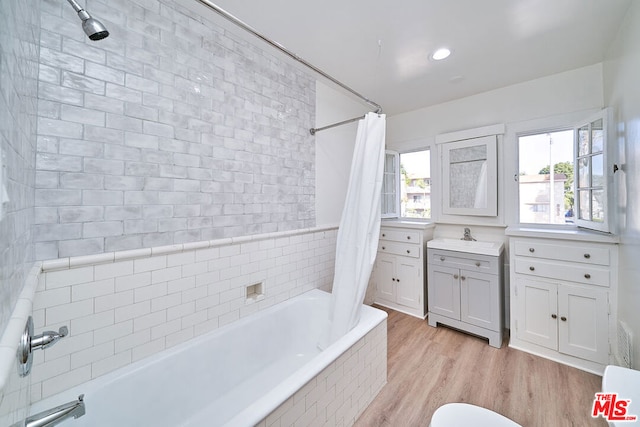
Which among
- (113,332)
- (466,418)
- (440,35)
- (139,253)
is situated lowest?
(466,418)

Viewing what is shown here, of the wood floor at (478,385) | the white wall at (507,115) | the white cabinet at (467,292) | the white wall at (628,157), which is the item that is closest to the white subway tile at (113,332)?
the wood floor at (478,385)

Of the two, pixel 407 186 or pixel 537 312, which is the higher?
A: pixel 407 186

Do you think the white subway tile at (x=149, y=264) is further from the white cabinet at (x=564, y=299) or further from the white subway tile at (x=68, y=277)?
the white cabinet at (x=564, y=299)

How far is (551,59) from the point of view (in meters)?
2.00

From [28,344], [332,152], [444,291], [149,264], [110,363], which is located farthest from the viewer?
[332,152]

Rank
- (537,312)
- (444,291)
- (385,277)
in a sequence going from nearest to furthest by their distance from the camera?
(537,312)
(444,291)
(385,277)

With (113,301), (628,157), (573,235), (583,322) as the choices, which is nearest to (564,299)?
(583,322)

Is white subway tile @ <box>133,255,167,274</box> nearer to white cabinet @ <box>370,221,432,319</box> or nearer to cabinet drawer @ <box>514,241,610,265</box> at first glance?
white cabinet @ <box>370,221,432,319</box>

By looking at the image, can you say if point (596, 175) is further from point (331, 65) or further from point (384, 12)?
point (331, 65)

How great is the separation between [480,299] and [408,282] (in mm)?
708

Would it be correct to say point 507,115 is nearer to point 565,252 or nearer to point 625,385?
point 565,252

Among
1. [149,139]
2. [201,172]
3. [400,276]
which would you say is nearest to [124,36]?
[149,139]

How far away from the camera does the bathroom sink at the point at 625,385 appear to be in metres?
0.70

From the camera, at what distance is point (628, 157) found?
153cm
